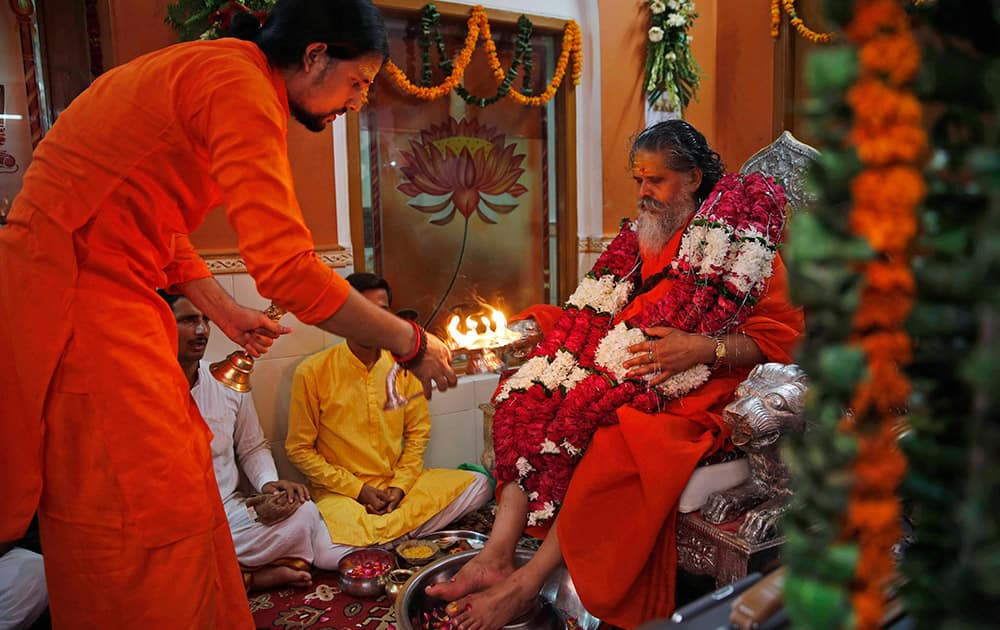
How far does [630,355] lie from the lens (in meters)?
2.84

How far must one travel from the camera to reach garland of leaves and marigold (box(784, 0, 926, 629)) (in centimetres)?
62

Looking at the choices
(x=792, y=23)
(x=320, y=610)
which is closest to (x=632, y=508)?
(x=320, y=610)

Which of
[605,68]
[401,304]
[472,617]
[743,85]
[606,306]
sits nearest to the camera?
[472,617]

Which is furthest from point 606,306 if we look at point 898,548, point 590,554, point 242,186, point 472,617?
point 242,186

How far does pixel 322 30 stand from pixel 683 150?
1.73 m

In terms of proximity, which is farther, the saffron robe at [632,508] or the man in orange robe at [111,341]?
the saffron robe at [632,508]

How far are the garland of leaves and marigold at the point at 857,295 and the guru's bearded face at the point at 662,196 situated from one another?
251 centimetres

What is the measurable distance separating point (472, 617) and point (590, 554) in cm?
45

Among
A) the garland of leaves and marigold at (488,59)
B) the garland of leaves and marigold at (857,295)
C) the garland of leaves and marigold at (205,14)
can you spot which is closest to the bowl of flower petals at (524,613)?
the garland of leaves and marigold at (857,295)

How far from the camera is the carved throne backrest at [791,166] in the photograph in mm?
3309

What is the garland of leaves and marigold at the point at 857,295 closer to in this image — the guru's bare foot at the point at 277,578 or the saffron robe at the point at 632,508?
the saffron robe at the point at 632,508

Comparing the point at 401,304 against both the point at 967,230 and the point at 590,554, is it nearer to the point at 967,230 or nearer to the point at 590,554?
the point at 590,554

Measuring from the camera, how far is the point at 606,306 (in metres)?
3.22

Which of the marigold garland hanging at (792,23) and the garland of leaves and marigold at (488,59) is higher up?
A: the marigold garland hanging at (792,23)
